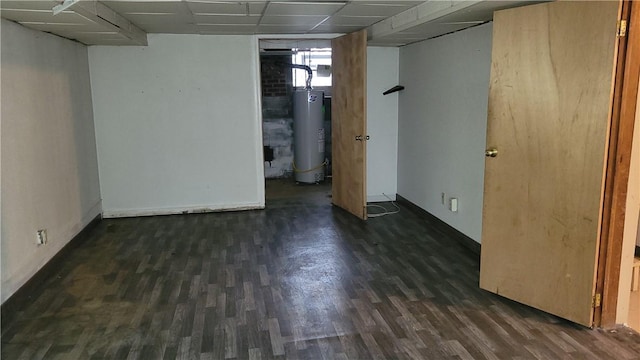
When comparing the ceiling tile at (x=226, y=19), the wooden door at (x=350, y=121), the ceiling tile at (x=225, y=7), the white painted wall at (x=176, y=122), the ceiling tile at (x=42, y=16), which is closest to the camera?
the ceiling tile at (x=42, y=16)

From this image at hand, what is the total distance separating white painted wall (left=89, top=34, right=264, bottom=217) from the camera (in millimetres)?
5031

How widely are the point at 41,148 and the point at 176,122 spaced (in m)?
1.70

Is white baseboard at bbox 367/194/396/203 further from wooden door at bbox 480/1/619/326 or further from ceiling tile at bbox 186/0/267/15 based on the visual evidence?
ceiling tile at bbox 186/0/267/15

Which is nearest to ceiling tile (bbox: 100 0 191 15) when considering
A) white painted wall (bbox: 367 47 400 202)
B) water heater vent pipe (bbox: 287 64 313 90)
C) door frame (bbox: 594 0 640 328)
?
white painted wall (bbox: 367 47 400 202)

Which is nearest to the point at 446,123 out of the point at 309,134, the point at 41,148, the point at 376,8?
the point at 376,8

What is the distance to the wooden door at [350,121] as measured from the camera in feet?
15.6

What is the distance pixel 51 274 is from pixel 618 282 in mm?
3747

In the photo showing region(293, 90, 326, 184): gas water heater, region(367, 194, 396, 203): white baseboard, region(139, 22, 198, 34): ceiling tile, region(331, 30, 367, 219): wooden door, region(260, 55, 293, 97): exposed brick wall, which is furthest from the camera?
region(260, 55, 293, 97): exposed brick wall

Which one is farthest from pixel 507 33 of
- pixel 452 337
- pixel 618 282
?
pixel 452 337

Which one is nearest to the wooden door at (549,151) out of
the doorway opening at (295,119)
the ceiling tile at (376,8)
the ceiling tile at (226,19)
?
the ceiling tile at (376,8)

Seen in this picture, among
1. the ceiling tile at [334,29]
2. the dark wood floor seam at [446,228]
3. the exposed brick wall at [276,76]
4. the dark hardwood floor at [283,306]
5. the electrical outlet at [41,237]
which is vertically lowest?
the dark hardwood floor at [283,306]

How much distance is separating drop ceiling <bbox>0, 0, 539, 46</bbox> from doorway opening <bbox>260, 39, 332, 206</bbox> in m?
2.34

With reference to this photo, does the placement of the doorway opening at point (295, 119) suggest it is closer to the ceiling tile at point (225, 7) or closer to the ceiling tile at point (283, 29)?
the ceiling tile at point (283, 29)

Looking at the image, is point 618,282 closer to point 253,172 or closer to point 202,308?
point 202,308
